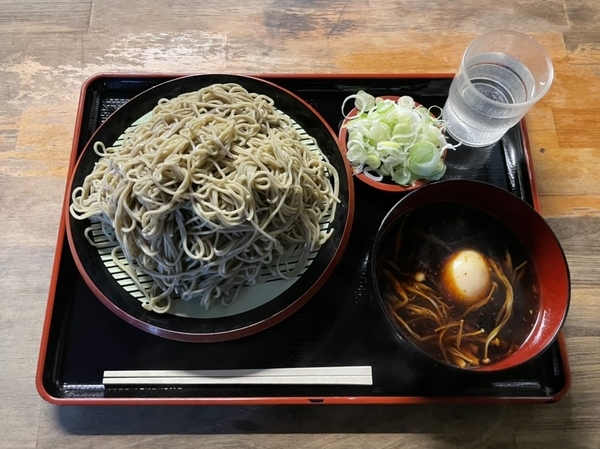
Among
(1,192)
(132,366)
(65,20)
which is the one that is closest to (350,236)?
(132,366)

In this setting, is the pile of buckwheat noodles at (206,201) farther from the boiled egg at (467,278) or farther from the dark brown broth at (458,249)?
the boiled egg at (467,278)

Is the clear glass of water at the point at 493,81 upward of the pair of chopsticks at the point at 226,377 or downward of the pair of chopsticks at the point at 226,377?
upward

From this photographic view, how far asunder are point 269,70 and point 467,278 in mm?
1082

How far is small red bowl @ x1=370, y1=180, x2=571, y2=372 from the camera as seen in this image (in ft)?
4.11

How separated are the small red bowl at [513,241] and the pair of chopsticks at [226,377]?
0.27 meters

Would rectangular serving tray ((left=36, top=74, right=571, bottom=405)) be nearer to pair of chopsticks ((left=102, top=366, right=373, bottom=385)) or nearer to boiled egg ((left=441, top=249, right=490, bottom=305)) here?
pair of chopsticks ((left=102, top=366, right=373, bottom=385))

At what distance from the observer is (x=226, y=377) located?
1.35 meters

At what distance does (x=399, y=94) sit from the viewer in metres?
1.72

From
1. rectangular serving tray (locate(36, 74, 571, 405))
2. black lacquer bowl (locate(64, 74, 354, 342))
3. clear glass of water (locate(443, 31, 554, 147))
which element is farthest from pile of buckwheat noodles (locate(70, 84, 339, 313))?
clear glass of water (locate(443, 31, 554, 147))

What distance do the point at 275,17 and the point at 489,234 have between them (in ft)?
4.01

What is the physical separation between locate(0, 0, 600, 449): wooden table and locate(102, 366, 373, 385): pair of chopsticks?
0.10 meters

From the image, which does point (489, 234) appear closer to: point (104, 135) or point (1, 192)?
point (104, 135)

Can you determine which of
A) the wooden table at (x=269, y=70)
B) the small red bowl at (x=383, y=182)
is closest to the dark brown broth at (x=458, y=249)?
the small red bowl at (x=383, y=182)

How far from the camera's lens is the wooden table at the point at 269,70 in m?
1.40
